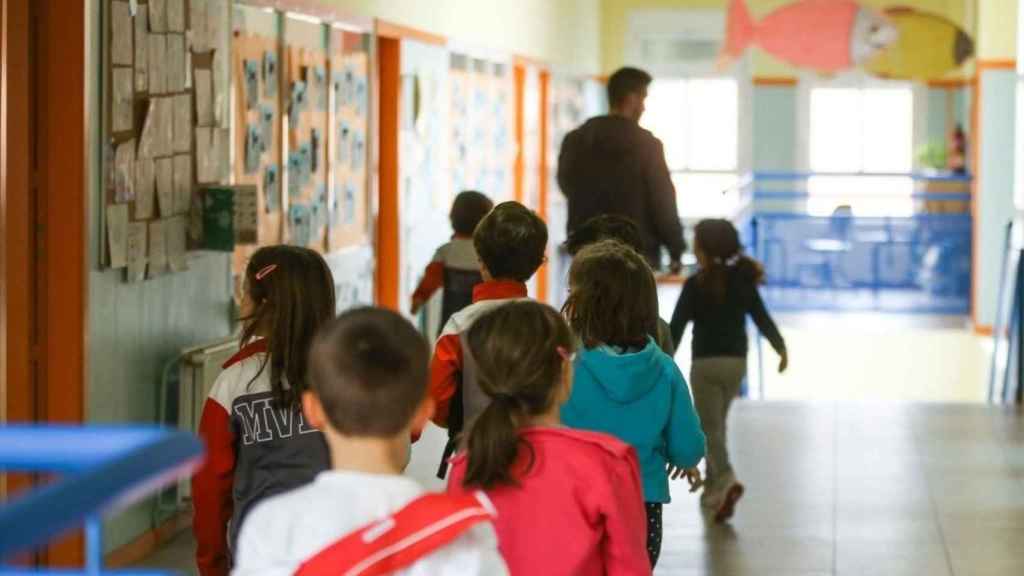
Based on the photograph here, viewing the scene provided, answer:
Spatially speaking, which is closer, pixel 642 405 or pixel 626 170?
pixel 642 405

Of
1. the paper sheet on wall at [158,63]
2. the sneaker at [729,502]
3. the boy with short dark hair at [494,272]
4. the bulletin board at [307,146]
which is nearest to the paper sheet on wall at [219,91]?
the paper sheet on wall at [158,63]

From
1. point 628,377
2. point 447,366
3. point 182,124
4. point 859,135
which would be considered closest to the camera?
point 628,377

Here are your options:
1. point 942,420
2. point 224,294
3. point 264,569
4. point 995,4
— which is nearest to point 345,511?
point 264,569

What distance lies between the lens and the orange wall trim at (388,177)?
934 centimetres

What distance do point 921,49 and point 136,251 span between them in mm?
12343

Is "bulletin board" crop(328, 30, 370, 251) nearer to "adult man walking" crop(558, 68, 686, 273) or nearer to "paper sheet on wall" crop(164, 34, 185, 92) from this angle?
"paper sheet on wall" crop(164, 34, 185, 92)

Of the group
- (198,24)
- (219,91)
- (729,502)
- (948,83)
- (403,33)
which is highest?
(948,83)

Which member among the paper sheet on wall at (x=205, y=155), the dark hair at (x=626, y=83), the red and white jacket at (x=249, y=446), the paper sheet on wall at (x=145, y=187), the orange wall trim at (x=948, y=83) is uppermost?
the orange wall trim at (x=948, y=83)

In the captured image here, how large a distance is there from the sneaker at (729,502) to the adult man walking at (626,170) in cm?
81

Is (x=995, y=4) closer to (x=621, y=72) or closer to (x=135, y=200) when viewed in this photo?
(x=621, y=72)

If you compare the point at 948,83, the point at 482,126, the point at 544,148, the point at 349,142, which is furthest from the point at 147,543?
the point at 948,83

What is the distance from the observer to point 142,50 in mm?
5426

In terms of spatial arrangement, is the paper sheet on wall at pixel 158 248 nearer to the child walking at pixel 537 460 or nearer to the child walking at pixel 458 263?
the child walking at pixel 458 263

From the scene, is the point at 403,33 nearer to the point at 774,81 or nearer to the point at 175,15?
the point at 175,15
